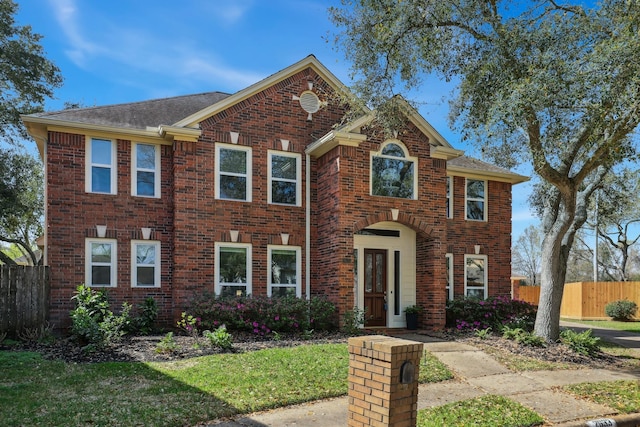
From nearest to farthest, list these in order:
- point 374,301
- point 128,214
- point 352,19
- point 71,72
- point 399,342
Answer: point 399,342
point 352,19
point 128,214
point 374,301
point 71,72

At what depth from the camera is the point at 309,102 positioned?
49.3 feet

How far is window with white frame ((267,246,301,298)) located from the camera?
46.2ft

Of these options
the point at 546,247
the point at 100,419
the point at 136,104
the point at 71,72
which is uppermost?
the point at 71,72

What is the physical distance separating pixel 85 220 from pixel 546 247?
1200 cm

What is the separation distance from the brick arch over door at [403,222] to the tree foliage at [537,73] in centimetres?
310

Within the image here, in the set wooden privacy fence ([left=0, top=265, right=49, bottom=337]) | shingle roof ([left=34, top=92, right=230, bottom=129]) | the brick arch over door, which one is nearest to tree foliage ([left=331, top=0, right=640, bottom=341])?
the brick arch over door

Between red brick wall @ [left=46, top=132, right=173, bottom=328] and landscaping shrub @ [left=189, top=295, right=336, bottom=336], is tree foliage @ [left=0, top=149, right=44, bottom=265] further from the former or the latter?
landscaping shrub @ [left=189, top=295, right=336, bottom=336]

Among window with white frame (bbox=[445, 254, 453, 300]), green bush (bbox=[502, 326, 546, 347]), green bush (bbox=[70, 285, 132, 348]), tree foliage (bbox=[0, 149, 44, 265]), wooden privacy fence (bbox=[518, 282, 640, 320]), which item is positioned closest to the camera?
green bush (bbox=[70, 285, 132, 348])

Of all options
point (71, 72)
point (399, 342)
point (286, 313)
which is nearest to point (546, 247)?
point (286, 313)

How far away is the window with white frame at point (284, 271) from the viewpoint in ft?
46.2

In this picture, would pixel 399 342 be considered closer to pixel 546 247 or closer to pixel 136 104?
pixel 546 247

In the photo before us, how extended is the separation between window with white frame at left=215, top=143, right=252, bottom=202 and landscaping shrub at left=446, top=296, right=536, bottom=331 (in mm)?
7132

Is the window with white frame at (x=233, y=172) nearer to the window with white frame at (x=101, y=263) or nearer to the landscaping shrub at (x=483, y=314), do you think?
the window with white frame at (x=101, y=263)

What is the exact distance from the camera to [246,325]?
12.2 m
